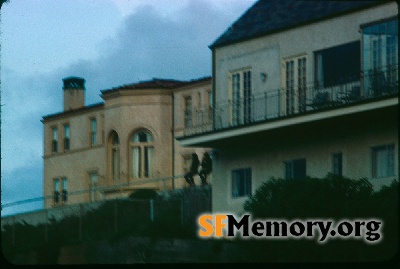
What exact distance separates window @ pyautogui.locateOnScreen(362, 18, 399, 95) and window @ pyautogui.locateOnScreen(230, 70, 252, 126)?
6062 millimetres

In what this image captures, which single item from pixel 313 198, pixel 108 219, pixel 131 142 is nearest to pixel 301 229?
pixel 313 198

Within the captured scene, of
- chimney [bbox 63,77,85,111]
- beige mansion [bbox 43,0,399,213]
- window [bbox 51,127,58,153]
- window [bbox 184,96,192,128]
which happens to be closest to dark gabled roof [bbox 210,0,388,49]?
beige mansion [bbox 43,0,399,213]

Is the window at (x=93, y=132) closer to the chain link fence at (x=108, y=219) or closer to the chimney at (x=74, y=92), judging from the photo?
the chimney at (x=74, y=92)

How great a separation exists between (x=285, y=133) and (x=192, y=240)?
6.59 meters

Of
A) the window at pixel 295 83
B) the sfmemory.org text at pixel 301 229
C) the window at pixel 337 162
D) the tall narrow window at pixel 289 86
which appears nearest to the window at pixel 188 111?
the tall narrow window at pixel 289 86

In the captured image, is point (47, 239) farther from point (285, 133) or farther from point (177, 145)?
point (177, 145)

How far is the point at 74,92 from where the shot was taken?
85000mm

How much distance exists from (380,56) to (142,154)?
29343 mm

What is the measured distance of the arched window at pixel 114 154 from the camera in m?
77.6

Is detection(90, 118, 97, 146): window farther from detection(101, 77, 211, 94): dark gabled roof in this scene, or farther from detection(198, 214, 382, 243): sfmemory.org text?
detection(198, 214, 382, 243): sfmemory.org text

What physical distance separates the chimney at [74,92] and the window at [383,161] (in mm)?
36764

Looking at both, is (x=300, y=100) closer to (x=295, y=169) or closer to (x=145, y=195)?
(x=295, y=169)

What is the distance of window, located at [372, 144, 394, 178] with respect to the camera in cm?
4903

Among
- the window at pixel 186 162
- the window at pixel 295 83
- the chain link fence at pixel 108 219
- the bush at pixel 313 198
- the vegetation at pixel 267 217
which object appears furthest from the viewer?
the window at pixel 186 162
